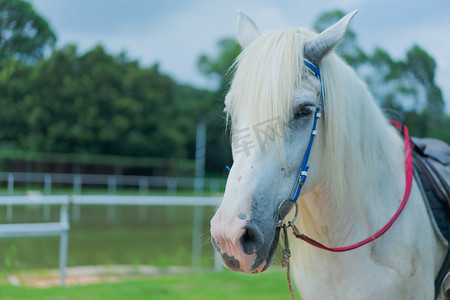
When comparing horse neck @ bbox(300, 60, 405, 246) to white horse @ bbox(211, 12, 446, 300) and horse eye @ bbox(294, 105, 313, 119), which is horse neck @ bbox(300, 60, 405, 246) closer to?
white horse @ bbox(211, 12, 446, 300)

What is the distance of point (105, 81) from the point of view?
1664 cm

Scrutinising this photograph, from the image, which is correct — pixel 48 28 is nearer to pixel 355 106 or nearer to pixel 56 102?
pixel 355 106

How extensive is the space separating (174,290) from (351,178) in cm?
319

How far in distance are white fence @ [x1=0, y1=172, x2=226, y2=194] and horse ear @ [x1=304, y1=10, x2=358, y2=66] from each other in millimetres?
12632

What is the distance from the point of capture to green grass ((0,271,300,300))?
12.5ft

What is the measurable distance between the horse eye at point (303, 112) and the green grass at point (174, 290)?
3.12 m

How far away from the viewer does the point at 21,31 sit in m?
4.01

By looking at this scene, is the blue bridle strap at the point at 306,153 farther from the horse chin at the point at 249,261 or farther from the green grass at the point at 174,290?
the green grass at the point at 174,290

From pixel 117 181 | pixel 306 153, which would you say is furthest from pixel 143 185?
pixel 306 153

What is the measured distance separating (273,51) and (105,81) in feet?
53.8

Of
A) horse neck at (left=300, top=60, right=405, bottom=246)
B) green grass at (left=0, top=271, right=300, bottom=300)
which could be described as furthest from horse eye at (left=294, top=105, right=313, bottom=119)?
green grass at (left=0, top=271, right=300, bottom=300)

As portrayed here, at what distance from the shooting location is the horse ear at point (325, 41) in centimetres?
143

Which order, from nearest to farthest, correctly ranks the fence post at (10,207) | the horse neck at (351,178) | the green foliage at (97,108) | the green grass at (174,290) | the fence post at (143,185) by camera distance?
the horse neck at (351,178) < the green grass at (174,290) < the fence post at (10,207) < the green foliage at (97,108) < the fence post at (143,185)

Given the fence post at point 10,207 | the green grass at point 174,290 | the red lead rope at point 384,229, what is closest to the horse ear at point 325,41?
the red lead rope at point 384,229
